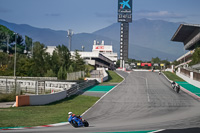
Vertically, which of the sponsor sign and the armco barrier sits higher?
the sponsor sign

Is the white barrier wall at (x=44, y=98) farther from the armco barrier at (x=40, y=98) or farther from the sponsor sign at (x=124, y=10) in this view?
the sponsor sign at (x=124, y=10)

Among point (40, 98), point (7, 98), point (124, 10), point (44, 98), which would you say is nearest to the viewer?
point (40, 98)

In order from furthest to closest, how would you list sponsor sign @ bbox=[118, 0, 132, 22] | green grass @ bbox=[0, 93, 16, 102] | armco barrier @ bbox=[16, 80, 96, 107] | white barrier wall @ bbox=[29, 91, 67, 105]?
sponsor sign @ bbox=[118, 0, 132, 22] < green grass @ bbox=[0, 93, 16, 102] < white barrier wall @ bbox=[29, 91, 67, 105] < armco barrier @ bbox=[16, 80, 96, 107]

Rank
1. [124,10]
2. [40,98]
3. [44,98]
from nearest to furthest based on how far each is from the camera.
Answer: [40,98] < [44,98] < [124,10]

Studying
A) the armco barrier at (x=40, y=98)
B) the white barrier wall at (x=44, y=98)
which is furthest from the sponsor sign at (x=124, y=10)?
the white barrier wall at (x=44, y=98)

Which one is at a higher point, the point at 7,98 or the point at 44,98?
the point at 44,98

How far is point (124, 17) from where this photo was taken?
575 feet

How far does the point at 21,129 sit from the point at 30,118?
3648mm

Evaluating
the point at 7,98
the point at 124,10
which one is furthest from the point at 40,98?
the point at 124,10

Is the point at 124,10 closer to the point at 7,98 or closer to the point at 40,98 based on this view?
the point at 7,98

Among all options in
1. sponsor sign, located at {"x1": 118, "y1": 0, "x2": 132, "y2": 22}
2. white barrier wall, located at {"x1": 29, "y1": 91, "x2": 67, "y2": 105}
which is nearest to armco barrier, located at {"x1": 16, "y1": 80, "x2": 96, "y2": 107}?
white barrier wall, located at {"x1": 29, "y1": 91, "x2": 67, "y2": 105}

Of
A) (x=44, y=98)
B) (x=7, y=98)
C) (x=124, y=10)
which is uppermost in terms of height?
(x=124, y=10)

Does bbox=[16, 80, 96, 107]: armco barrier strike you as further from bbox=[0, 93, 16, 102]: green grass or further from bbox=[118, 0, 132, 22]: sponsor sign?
bbox=[118, 0, 132, 22]: sponsor sign

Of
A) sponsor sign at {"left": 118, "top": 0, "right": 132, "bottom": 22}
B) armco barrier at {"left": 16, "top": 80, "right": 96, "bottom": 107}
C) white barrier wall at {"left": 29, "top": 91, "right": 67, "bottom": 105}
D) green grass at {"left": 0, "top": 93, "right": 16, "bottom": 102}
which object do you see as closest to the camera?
armco barrier at {"left": 16, "top": 80, "right": 96, "bottom": 107}
